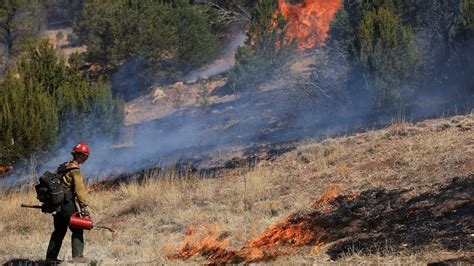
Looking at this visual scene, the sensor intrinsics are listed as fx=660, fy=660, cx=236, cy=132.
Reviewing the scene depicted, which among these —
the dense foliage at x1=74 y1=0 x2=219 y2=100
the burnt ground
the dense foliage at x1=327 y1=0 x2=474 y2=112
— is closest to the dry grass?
the burnt ground

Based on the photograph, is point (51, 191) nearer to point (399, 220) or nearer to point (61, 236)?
point (61, 236)

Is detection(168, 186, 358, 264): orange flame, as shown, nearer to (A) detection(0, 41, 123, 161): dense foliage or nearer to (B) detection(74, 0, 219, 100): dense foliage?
(A) detection(0, 41, 123, 161): dense foliage

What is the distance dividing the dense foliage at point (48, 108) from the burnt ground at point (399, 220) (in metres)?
8.52

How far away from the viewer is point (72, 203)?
7.98 metres

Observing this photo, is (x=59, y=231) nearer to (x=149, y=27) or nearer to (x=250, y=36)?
(x=250, y=36)

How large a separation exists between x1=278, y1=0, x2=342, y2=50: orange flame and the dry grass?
12.6 metres

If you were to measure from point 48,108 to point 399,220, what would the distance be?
34.8 feet

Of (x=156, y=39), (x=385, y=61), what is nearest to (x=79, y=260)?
(x=385, y=61)

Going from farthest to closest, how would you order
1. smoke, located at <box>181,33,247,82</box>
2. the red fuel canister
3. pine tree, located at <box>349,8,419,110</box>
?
smoke, located at <box>181,33,247,82</box>, pine tree, located at <box>349,8,419,110</box>, the red fuel canister

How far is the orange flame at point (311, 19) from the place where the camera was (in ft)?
86.2

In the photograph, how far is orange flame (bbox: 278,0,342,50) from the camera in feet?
86.2

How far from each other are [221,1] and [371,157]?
1898cm

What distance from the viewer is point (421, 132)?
43.1 ft

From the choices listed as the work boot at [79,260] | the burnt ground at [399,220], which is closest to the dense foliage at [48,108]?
the work boot at [79,260]
